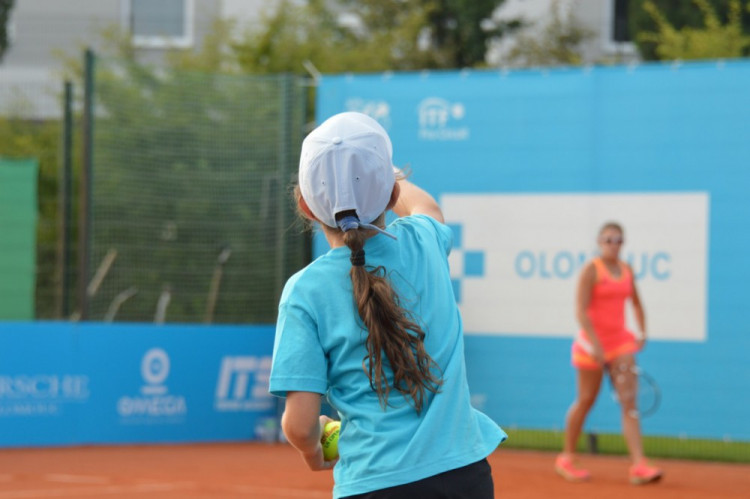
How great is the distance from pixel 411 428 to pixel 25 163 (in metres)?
9.76

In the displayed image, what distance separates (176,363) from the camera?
11.3 meters

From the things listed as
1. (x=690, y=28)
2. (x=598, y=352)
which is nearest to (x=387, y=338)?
(x=598, y=352)

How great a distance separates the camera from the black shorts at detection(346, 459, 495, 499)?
2.40 m

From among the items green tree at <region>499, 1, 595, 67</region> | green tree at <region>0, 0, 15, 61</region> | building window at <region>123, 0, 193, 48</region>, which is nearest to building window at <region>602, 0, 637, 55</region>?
green tree at <region>499, 1, 595, 67</region>

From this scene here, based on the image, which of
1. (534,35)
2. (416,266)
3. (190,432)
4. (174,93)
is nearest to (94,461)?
(190,432)

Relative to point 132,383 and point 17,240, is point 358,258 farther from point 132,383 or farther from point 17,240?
point 17,240

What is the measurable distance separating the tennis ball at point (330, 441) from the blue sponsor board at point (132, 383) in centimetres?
845

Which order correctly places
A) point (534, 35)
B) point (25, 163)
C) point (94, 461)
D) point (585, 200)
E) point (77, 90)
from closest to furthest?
point (94, 461) < point (585, 200) < point (25, 163) < point (77, 90) < point (534, 35)

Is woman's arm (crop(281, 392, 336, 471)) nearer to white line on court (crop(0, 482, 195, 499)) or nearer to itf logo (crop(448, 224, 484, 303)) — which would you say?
white line on court (crop(0, 482, 195, 499))

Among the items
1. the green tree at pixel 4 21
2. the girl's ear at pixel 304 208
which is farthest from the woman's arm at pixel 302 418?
the green tree at pixel 4 21

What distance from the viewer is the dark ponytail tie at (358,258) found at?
7.96 feet

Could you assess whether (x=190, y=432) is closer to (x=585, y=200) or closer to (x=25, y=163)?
(x=25, y=163)

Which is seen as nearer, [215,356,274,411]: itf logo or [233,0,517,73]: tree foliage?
[215,356,274,411]: itf logo

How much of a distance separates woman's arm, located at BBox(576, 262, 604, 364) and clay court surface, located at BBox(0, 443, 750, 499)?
928 mm
